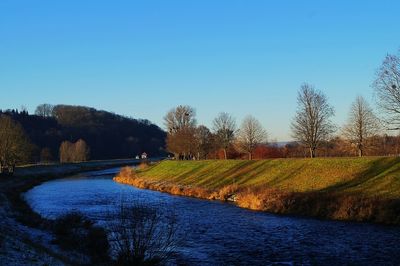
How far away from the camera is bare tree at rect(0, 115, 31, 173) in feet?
286

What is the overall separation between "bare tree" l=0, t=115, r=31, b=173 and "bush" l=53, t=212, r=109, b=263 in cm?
6379

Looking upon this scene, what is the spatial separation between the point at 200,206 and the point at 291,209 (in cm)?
905

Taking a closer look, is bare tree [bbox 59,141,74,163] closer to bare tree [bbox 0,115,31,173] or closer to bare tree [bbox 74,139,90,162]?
bare tree [bbox 74,139,90,162]

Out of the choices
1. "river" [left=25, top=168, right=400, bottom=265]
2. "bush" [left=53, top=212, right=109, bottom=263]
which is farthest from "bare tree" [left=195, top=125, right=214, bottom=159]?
"bush" [left=53, top=212, right=109, bottom=263]

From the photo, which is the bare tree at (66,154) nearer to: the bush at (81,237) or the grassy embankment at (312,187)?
the grassy embankment at (312,187)

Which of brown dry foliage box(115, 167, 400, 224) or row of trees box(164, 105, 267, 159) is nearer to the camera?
brown dry foliage box(115, 167, 400, 224)

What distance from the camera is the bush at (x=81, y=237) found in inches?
818

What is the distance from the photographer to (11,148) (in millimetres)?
87875

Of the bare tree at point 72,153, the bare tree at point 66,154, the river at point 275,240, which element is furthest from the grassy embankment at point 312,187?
the bare tree at point 72,153

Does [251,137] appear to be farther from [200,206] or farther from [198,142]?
[200,206]

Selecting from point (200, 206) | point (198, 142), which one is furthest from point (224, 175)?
point (198, 142)

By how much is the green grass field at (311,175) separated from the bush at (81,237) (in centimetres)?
2040

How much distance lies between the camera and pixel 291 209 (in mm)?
36031

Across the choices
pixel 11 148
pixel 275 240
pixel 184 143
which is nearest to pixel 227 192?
pixel 275 240
